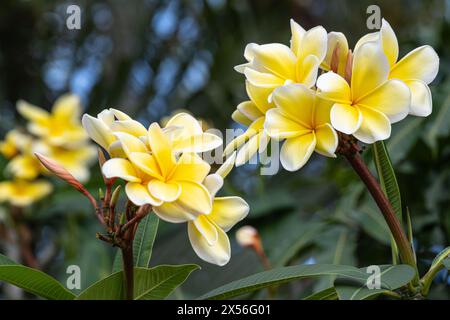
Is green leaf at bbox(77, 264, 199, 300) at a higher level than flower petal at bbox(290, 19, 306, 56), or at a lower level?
lower

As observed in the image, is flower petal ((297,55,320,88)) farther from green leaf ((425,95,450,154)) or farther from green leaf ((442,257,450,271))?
green leaf ((425,95,450,154))

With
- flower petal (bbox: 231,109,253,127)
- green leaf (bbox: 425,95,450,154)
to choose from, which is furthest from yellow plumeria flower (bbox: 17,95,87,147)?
flower petal (bbox: 231,109,253,127)

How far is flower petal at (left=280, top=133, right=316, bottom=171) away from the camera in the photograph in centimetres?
65

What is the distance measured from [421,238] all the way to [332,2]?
1481mm

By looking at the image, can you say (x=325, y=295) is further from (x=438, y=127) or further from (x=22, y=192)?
(x=22, y=192)

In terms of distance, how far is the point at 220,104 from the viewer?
179cm

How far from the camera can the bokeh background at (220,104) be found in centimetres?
125

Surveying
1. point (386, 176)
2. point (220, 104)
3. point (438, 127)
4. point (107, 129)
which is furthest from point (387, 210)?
point (220, 104)

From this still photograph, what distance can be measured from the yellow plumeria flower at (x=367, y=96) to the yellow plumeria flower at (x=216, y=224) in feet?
0.36

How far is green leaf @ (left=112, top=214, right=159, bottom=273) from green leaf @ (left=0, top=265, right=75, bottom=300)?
8 centimetres

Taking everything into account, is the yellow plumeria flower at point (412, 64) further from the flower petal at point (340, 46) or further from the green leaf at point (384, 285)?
the green leaf at point (384, 285)

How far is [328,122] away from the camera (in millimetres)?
654

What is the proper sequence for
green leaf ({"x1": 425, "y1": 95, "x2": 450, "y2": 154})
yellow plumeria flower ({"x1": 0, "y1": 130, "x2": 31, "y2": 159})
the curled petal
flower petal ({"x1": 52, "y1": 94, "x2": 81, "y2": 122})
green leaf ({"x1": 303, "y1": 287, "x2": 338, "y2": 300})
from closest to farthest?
1. the curled petal
2. green leaf ({"x1": 303, "y1": 287, "x2": 338, "y2": 300})
3. green leaf ({"x1": 425, "y1": 95, "x2": 450, "y2": 154})
4. yellow plumeria flower ({"x1": 0, "y1": 130, "x2": 31, "y2": 159})
5. flower petal ({"x1": 52, "y1": 94, "x2": 81, "y2": 122})

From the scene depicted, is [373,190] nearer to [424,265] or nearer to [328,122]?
[328,122]
